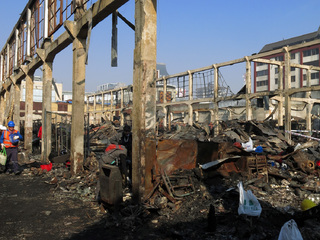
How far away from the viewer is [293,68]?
63.3m

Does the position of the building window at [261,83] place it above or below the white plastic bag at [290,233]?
above

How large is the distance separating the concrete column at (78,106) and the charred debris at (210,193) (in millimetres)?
645

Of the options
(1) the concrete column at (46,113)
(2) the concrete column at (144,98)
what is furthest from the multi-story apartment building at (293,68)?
(2) the concrete column at (144,98)

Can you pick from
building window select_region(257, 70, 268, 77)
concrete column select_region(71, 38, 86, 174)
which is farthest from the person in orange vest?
building window select_region(257, 70, 268, 77)

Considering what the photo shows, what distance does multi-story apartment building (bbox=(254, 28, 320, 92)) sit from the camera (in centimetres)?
5888

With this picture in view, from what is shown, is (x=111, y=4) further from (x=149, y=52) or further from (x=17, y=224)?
(x=17, y=224)

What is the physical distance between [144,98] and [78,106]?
4.38 metres

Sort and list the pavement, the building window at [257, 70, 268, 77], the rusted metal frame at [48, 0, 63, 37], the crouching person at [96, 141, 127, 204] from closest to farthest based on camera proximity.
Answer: the pavement < the crouching person at [96, 141, 127, 204] < the rusted metal frame at [48, 0, 63, 37] < the building window at [257, 70, 268, 77]

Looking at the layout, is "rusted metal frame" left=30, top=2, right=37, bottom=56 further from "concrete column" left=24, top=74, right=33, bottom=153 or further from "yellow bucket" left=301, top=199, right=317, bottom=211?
"yellow bucket" left=301, top=199, right=317, bottom=211

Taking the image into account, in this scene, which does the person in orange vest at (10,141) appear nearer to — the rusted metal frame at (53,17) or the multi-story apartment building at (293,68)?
the rusted metal frame at (53,17)

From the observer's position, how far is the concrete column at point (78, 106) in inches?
387

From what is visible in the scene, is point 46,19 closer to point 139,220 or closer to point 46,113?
point 46,113

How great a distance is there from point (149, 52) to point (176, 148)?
2.37 meters

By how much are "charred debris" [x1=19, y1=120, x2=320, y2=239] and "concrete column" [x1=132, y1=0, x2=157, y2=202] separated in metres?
0.26
